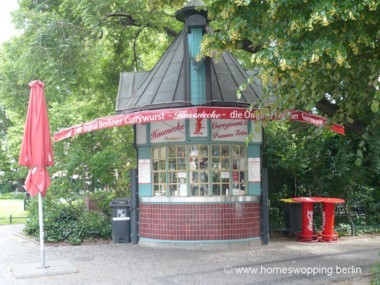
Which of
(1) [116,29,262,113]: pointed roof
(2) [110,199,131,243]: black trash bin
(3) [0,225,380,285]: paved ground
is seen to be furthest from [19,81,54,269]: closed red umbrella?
(2) [110,199,131,243]: black trash bin

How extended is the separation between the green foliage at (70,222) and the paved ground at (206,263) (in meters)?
0.66

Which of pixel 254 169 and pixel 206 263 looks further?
pixel 254 169

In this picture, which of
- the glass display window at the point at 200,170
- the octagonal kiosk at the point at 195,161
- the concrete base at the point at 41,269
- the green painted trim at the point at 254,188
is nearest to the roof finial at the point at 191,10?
the octagonal kiosk at the point at 195,161

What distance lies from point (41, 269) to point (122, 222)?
12.1ft

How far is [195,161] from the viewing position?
39.2ft

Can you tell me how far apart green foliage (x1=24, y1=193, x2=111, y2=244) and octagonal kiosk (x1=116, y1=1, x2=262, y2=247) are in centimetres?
178

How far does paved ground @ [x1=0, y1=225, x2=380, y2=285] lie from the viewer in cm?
861

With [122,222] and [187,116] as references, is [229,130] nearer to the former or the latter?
[187,116]

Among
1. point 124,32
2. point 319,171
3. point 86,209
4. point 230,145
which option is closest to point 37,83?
point 230,145

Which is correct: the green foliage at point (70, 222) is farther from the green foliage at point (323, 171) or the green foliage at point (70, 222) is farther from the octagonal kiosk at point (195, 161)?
the green foliage at point (323, 171)

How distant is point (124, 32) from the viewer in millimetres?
17094

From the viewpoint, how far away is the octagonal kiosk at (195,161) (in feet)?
38.6

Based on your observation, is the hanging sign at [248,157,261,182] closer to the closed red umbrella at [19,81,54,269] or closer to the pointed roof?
the pointed roof

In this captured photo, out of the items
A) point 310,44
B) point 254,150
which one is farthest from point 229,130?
point 310,44
